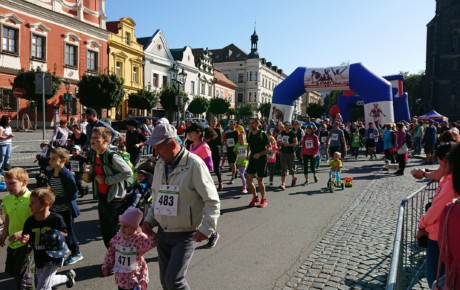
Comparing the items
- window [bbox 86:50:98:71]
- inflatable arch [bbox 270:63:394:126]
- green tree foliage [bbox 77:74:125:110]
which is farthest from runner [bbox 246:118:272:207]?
window [bbox 86:50:98:71]

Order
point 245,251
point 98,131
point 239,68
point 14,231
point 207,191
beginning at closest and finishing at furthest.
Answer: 1. point 207,191
2. point 14,231
3. point 98,131
4. point 245,251
5. point 239,68

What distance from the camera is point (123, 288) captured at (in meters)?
3.66

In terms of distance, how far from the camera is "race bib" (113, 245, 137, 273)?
3.63 meters

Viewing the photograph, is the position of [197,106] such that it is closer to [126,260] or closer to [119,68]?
[119,68]

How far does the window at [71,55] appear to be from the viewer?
3244cm

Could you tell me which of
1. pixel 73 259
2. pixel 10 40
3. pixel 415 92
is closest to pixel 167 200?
pixel 73 259

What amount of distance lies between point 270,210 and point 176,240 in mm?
5156

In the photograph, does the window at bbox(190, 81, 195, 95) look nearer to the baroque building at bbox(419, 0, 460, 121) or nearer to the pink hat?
the baroque building at bbox(419, 0, 460, 121)

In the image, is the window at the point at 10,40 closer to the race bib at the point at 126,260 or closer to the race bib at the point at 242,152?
the race bib at the point at 242,152

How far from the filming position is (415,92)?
73.9m

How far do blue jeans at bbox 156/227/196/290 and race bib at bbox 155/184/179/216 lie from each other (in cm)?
19

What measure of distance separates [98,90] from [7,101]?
19.6 ft

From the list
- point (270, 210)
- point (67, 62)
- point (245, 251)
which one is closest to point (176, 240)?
point (245, 251)

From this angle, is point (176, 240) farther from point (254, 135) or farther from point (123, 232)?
point (254, 135)
